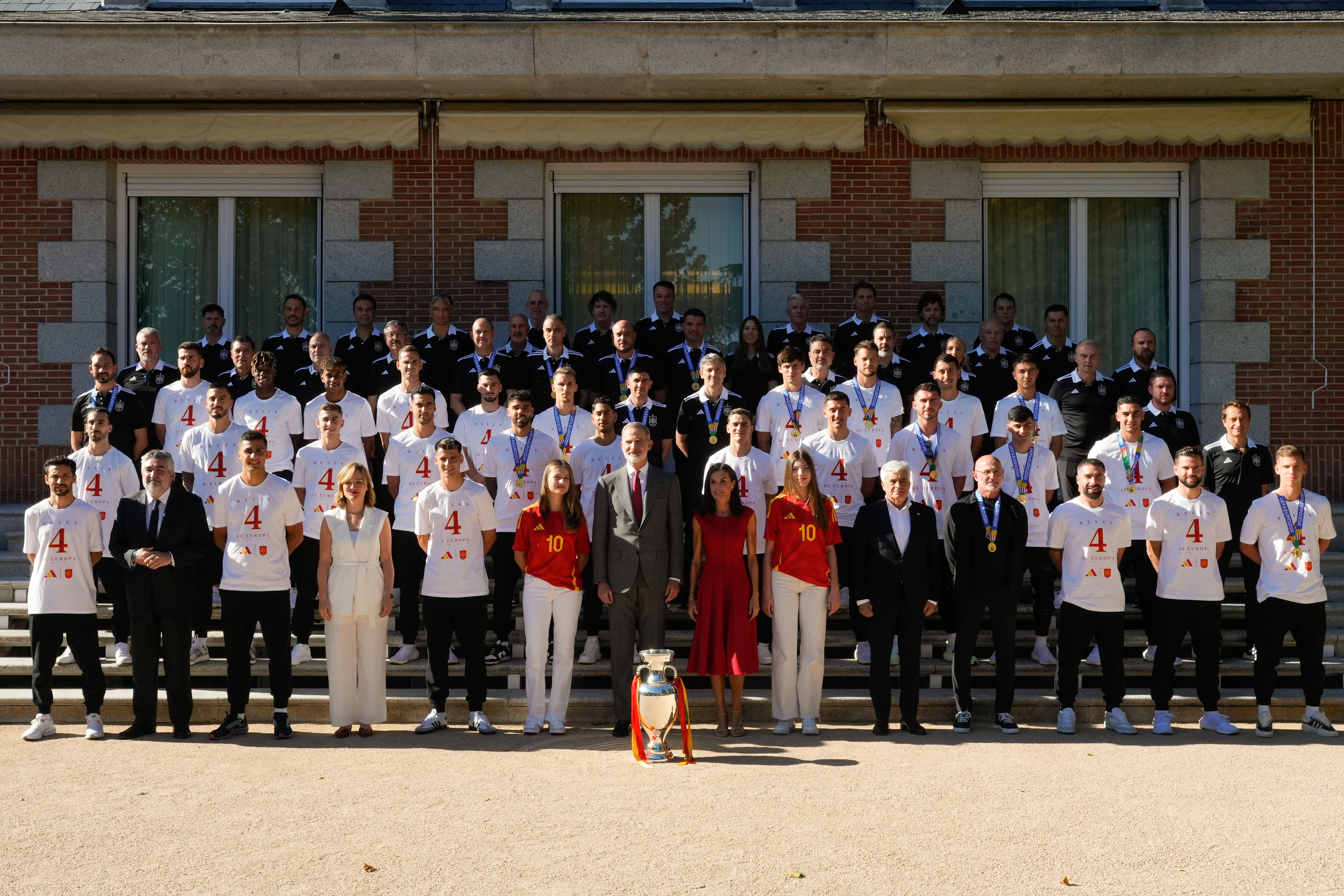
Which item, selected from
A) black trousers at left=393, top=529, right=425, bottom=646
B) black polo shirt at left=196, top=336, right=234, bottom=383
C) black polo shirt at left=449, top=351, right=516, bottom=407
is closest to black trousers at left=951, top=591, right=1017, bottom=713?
black trousers at left=393, top=529, right=425, bottom=646

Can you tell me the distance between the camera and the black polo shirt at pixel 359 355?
1098 cm

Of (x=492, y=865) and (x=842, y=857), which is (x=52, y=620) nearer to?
(x=492, y=865)

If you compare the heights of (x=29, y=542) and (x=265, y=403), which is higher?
(x=265, y=403)

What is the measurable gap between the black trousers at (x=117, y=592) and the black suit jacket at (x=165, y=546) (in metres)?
0.71

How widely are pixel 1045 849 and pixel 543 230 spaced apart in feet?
27.8

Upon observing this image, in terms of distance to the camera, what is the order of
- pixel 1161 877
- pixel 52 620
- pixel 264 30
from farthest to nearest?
pixel 264 30
pixel 52 620
pixel 1161 877

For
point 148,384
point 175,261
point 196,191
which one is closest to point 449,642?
point 148,384

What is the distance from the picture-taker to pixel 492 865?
552 cm

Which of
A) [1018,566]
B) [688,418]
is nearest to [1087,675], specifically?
[1018,566]

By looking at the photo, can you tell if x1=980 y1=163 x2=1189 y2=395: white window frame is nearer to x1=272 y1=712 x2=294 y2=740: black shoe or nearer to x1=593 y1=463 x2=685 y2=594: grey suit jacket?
x1=593 y1=463 x2=685 y2=594: grey suit jacket

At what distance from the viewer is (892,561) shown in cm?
845

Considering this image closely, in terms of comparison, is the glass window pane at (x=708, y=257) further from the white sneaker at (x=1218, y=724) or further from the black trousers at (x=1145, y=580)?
the white sneaker at (x=1218, y=724)

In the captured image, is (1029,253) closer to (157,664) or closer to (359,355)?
(359,355)

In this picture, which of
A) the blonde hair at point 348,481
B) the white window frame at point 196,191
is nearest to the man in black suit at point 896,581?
the blonde hair at point 348,481
